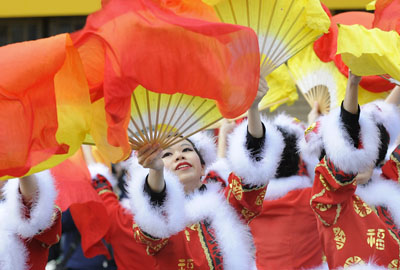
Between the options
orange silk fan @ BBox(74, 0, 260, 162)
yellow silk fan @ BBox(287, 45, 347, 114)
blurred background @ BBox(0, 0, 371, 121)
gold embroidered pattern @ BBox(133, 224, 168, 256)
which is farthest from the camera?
blurred background @ BBox(0, 0, 371, 121)

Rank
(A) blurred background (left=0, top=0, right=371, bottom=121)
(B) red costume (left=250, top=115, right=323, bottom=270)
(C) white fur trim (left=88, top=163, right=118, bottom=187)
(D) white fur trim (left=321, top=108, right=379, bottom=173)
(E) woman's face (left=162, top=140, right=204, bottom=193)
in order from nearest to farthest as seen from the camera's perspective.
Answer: (D) white fur trim (left=321, top=108, right=379, bottom=173) → (E) woman's face (left=162, top=140, right=204, bottom=193) → (B) red costume (left=250, top=115, right=323, bottom=270) → (C) white fur trim (left=88, top=163, right=118, bottom=187) → (A) blurred background (left=0, top=0, right=371, bottom=121)

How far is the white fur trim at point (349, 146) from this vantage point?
255 cm

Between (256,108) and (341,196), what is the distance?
54cm

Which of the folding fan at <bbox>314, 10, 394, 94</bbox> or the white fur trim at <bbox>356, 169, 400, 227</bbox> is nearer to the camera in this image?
the folding fan at <bbox>314, 10, 394, 94</bbox>

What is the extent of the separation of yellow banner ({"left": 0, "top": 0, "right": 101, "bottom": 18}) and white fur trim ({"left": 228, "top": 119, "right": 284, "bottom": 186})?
3.90 meters

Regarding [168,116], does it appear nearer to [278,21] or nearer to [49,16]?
[278,21]

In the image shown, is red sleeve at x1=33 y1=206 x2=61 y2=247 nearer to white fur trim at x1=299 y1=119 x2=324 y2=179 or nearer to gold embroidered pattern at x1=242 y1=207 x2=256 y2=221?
gold embroidered pattern at x1=242 y1=207 x2=256 y2=221

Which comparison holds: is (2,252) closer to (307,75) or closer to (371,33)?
(371,33)

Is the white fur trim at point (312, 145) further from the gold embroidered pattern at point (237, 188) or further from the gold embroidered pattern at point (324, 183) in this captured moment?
the gold embroidered pattern at point (237, 188)

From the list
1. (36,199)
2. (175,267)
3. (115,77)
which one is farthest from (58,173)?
(115,77)

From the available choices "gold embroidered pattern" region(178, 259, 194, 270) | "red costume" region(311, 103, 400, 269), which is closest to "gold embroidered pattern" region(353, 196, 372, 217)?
"red costume" region(311, 103, 400, 269)

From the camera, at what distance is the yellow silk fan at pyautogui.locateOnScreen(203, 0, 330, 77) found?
7.61 feet

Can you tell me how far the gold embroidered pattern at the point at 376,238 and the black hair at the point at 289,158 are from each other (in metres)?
0.67

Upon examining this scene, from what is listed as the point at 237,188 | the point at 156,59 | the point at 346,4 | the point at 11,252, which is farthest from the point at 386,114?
the point at 346,4
